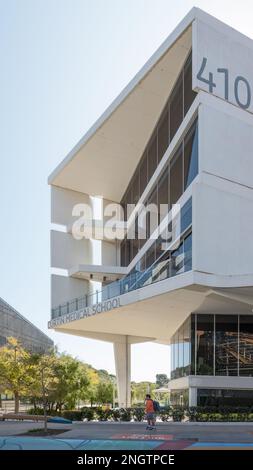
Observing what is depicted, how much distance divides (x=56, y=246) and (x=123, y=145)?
9889 millimetres

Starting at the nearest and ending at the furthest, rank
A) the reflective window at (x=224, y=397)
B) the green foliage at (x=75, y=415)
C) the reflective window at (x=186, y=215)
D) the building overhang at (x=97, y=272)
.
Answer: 1. the reflective window at (x=186, y=215)
2. the green foliage at (x=75, y=415)
3. the reflective window at (x=224, y=397)
4. the building overhang at (x=97, y=272)

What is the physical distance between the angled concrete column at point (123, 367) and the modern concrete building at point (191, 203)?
12.9ft

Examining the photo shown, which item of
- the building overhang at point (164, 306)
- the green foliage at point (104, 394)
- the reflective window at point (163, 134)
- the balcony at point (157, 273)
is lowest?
the green foliage at point (104, 394)

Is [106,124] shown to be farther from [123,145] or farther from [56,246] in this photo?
[56,246]

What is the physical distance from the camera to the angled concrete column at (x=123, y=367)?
46.0m

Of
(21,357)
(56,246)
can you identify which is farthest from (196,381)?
(56,246)

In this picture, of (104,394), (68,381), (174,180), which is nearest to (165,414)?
(68,381)

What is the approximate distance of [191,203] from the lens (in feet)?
89.4

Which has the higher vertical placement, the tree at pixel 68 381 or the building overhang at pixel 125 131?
the building overhang at pixel 125 131

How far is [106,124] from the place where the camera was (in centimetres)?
3750

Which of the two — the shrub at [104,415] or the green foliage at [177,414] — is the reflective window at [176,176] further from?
the shrub at [104,415]

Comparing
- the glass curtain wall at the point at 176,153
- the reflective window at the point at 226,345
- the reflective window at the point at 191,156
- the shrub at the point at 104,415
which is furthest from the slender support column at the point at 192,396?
the reflective window at the point at 191,156

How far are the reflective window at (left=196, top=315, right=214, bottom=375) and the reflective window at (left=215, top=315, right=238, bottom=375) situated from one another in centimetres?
26

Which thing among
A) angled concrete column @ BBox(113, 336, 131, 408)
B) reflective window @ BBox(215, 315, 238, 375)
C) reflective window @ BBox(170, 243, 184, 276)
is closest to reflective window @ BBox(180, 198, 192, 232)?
reflective window @ BBox(170, 243, 184, 276)
